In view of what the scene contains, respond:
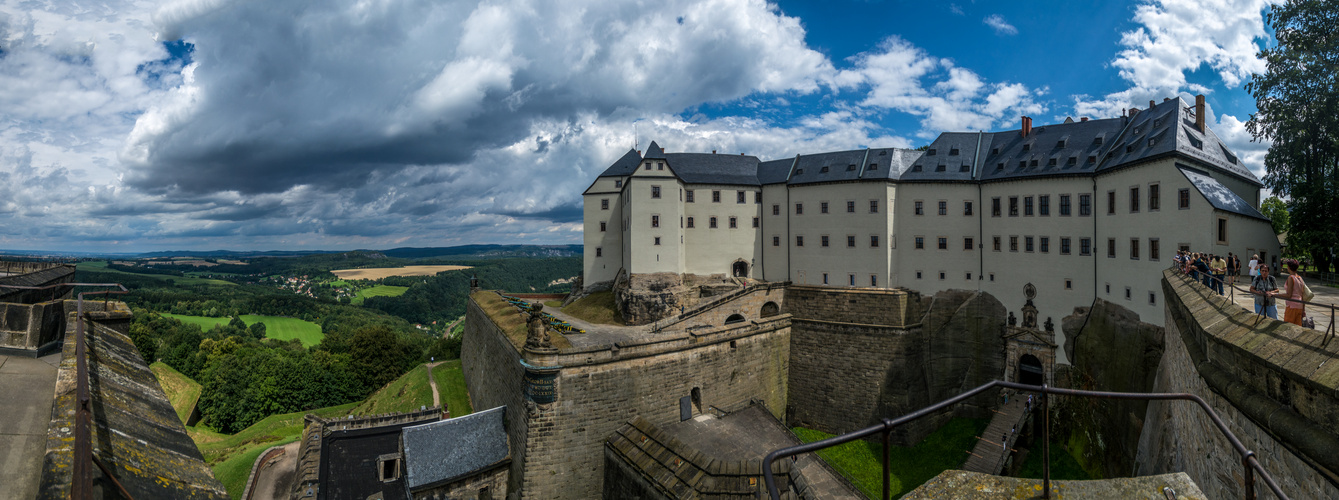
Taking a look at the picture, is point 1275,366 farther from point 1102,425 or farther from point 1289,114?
point 1289,114

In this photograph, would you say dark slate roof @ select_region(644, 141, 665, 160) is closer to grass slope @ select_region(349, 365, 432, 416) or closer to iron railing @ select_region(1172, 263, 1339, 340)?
grass slope @ select_region(349, 365, 432, 416)

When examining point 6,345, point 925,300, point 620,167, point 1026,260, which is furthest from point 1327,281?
point 620,167

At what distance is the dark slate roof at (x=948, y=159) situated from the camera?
117 feet

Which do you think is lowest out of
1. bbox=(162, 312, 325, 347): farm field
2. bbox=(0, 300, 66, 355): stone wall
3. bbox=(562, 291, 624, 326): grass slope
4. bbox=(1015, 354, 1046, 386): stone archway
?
bbox=(162, 312, 325, 347): farm field

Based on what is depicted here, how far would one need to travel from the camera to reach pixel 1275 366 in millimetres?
6227

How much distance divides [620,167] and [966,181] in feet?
88.3

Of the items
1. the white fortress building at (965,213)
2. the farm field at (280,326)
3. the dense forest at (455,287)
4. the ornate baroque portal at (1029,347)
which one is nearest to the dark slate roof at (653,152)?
the white fortress building at (965,213)

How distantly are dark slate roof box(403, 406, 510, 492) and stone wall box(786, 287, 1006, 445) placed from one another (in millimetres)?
19172

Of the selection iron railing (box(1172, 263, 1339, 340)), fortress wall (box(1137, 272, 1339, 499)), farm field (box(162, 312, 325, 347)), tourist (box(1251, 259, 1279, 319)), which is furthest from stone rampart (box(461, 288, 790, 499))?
farm field (box(162, 312, 325, 347))

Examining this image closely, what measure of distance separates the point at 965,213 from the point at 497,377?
31710mm

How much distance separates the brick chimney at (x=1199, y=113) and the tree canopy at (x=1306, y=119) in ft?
6.24

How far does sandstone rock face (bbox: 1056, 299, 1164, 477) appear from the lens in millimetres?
20016

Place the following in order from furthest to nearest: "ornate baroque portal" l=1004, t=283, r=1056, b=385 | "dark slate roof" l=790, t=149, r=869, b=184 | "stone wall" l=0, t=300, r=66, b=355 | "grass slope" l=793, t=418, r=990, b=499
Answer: "dark slate roof" l=790, t=149, r=869, b=184
"ornate baroque portal" l=1004, t=283, r=1056, b=385
"grass slope" l=793, t=418, r=990, b=499
"stone wall" l=0, t=300, r=66, b=355

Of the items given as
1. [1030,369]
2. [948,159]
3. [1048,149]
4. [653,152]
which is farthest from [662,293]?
[1048,149]
